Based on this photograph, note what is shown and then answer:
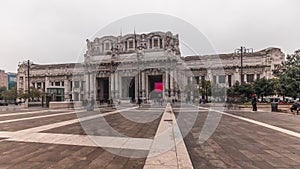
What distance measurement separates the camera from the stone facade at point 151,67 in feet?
244

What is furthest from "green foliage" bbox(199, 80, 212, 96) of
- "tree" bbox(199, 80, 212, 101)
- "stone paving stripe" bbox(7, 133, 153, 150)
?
"stone paving stripe" bbox(7, 133, 153, 150)

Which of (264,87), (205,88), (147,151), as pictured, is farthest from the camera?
(205,88)

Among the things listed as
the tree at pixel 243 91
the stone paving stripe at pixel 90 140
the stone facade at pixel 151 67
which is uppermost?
the stone facade at pixel 151 67

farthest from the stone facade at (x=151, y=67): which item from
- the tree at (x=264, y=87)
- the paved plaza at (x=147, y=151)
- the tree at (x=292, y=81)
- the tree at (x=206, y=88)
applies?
the paved plaza at (x=147, y=151)

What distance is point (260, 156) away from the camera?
20.6 ft

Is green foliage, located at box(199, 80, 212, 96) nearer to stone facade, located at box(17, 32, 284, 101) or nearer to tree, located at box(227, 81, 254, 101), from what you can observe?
tree, located at box(227, 81, 254, 101)

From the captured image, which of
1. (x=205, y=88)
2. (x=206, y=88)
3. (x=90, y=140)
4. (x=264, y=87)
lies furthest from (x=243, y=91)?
(x=90, y=140)

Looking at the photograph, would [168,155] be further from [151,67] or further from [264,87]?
[151,67]

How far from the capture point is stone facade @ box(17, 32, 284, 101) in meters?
74.4

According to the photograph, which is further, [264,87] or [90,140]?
[264,87]

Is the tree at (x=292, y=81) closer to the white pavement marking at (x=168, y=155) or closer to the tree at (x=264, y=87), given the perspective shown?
the tree at (x=264, y=87)

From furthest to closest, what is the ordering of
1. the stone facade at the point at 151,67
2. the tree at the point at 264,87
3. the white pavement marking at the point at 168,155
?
the stone facade at the point at 151,67
the tree at the point at 264,87
the white pavement marking at the point at 168,155

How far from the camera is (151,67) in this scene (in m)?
77.5

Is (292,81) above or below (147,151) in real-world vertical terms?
above
